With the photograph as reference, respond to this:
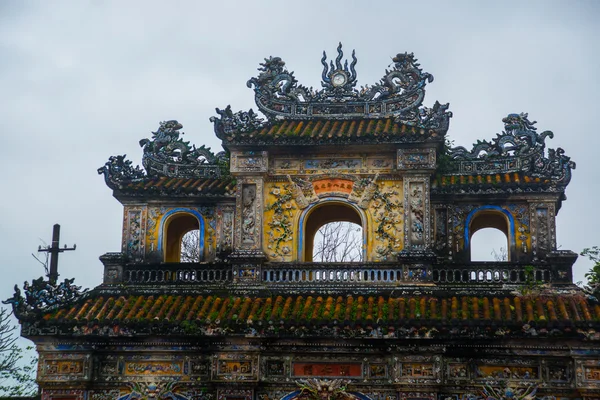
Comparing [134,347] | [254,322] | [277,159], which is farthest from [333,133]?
[134,347]

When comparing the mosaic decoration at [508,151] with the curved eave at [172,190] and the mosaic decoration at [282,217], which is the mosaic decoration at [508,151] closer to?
the mosaic decoration at [282,217]

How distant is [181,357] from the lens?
73.8 ft

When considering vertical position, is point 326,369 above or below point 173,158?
below

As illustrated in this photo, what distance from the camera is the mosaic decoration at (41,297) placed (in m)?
22.2

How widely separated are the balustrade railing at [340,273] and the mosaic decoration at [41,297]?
1583 mm

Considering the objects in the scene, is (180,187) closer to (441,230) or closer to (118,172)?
(118,172)

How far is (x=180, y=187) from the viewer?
81.3ft

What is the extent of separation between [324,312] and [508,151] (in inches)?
263

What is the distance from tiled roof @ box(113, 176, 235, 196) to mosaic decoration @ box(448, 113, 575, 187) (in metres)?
5.88

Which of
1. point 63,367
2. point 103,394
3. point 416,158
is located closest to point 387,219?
point 416,158

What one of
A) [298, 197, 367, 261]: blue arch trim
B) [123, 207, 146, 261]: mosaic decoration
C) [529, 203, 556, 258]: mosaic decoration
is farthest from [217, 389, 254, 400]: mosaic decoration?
[529, 203, 556, 258]: mosaic decoration

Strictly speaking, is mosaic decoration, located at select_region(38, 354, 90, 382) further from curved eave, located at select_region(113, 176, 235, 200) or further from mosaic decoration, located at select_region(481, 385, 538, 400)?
mosaic decoration, located at select_region(481, 385, 538, 400)

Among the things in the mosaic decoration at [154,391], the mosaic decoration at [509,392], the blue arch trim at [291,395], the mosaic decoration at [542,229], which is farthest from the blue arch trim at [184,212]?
the mosaic decoration at [542,229]

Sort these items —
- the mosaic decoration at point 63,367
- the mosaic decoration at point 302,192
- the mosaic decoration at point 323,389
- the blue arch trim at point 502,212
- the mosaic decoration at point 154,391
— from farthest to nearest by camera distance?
the mosaic decoration at point 302,192
the blue arch trim at point 502,212
the mosaic decoration at point 63,367
the mosaic decoration at point 154,391
the mosaic decoration at point 323,389
